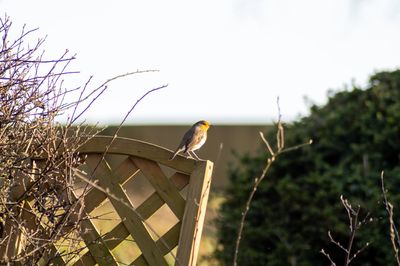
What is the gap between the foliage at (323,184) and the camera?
7203mm

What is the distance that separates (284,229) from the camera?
755 cm

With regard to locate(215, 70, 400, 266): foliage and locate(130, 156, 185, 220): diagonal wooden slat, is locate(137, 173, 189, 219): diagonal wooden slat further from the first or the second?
locate(215, 70, 400, 266): foliage

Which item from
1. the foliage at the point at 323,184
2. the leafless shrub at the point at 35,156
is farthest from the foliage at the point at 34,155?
the foliage at the point at 323,184

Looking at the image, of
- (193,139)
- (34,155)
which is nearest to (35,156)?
(34,155)

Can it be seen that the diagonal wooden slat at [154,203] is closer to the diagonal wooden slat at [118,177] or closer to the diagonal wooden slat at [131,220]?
the diagonal wooden slat at [131,220]

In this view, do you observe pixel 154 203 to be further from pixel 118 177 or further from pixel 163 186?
pixel 118 177

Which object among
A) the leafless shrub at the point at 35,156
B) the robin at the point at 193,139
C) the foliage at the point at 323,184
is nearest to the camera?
the leafless shrub at the point at 35,156

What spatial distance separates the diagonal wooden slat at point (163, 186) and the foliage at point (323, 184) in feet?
10.5

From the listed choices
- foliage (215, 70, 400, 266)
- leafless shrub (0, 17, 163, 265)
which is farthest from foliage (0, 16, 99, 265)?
foliage (215, 70, 400, 266)

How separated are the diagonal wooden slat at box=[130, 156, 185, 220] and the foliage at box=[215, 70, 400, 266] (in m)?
3.20

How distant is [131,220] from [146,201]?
0.13 meters

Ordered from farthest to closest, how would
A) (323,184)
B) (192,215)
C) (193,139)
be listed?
1. (323,184)
2. (193,139)
3. (192,215)

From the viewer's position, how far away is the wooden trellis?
13.3 ft

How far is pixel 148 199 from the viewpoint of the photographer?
4199mm
